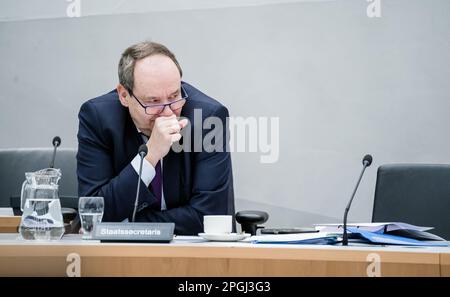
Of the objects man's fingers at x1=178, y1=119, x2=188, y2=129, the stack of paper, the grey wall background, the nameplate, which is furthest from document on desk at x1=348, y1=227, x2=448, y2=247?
the grey wall background

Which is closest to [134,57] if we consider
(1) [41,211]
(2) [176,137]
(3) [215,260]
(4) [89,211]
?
(2) [176,137]

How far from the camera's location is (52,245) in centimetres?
139

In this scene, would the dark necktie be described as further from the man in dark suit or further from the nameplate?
the nameplate

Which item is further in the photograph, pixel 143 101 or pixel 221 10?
pixel 221 10

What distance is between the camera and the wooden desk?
50.3 inches

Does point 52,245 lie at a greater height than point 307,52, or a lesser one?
lesser

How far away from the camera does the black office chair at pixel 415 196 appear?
2615 millimetres

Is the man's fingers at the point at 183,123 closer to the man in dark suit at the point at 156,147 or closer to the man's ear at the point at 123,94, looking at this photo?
the man in dark suit at the point at 156,147

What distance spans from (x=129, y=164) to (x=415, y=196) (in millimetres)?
Answer: 1176

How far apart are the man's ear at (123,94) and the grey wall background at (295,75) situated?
121cm
